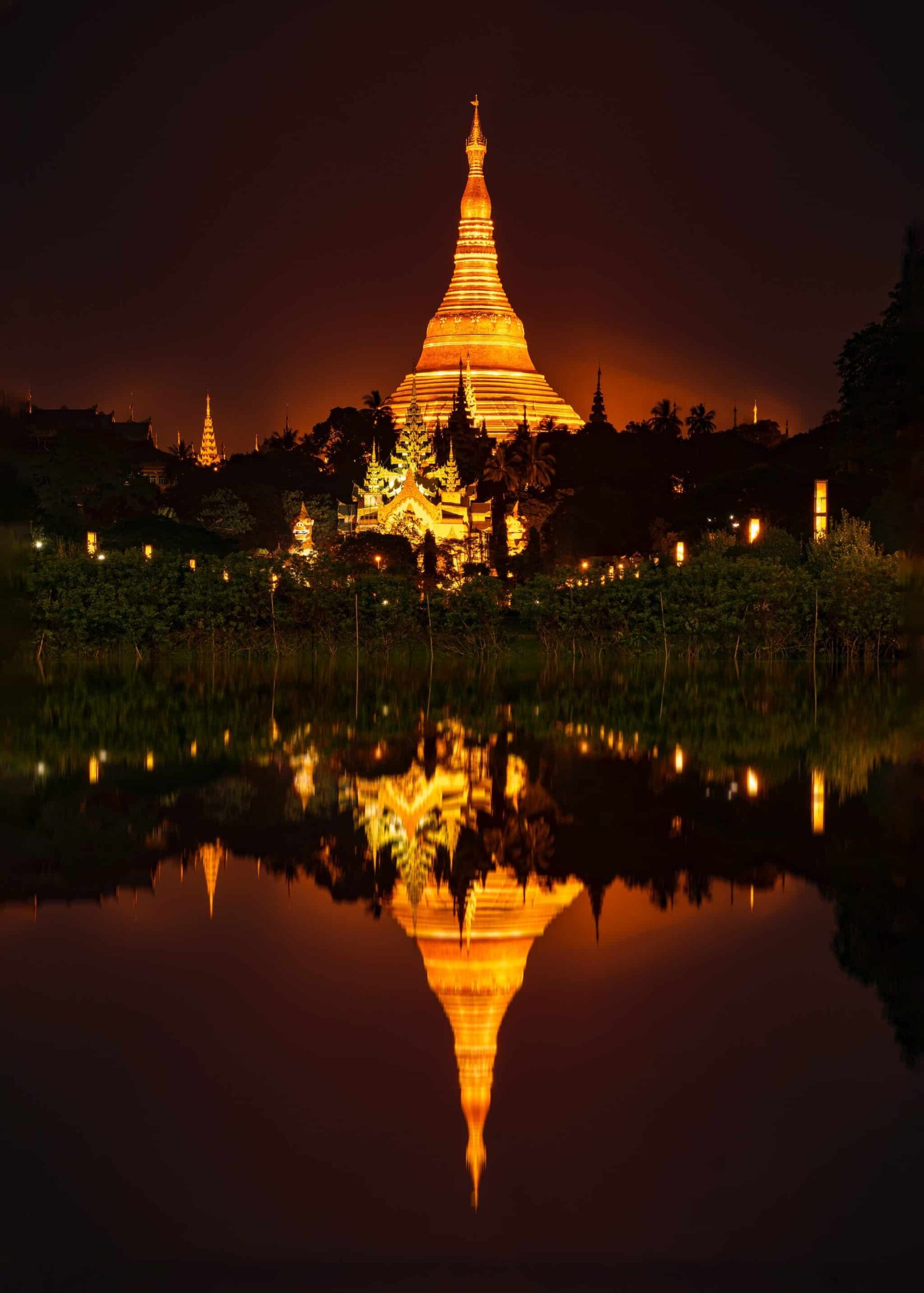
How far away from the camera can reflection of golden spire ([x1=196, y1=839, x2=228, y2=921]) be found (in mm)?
7855

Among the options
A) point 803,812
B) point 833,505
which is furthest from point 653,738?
point 833,505

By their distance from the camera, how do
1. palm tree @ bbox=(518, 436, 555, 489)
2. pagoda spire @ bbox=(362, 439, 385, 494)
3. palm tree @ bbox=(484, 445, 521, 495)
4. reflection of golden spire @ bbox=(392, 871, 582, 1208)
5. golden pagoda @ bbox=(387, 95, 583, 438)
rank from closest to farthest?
reflection of golden spire @ bbox=(392, 871, 582, 1208)
pagoda spire @ bbox=(362, 439, 385, 494)
palm tree @ bbox=(484, 445, 521, 495)
palm tree @ bbox=(518, 436, 555, 489)
golden pagoda @ bbox=(387, 95, 583, 438)

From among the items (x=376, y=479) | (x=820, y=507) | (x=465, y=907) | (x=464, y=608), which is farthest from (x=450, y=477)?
(x=465, y=907)

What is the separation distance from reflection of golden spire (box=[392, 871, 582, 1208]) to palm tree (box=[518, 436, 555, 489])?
46.5 metres

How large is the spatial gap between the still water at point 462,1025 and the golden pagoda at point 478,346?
52.4m

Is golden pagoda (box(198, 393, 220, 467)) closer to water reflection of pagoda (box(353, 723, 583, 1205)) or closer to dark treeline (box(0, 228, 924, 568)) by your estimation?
dark treeline (box(0, 228, 924, 568))

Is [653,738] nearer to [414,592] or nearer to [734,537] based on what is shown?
[414,592]

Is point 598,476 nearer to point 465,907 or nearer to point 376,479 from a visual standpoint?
point 376,479

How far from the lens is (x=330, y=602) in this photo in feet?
77.3

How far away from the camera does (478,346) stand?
6531 cm

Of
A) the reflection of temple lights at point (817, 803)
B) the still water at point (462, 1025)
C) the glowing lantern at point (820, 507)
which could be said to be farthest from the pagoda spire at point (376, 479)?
the reflection of temple lights at point (817, 803)

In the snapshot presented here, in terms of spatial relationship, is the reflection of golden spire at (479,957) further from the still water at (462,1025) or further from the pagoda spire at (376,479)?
the pagoda spire at (376,479)

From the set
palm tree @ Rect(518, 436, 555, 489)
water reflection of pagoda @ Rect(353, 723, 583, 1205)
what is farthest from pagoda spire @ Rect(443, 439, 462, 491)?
water reflection of pagoda @ Rect(353, 723, 583, 1205)

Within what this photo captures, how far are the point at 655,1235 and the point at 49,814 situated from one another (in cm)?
611
